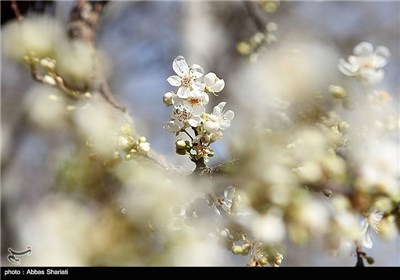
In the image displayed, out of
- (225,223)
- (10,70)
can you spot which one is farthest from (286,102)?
(10,70)

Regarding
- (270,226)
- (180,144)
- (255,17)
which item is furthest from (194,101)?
(255,17)

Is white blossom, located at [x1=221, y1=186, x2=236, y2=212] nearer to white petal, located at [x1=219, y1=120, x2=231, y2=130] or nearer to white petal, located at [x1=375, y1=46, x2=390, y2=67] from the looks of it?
white petal, located at [x1=219, y1=120, x2=231, y2=130]

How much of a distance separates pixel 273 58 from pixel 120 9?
3.82 ft

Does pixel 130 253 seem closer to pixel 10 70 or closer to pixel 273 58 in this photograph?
pixel 273 58

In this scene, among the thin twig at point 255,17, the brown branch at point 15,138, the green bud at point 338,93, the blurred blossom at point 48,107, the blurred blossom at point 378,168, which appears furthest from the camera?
the brown branch at point 15,138

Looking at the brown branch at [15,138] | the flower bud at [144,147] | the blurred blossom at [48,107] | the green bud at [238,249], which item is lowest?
the brown branch at [15,138]

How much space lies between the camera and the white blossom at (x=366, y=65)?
1493 millimetres

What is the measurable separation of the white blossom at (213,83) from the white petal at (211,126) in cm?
10

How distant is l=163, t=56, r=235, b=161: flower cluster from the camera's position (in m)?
0.95

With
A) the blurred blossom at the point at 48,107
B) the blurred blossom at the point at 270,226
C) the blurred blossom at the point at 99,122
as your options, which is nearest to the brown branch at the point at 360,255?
the blurred blossom at the point at 270,226

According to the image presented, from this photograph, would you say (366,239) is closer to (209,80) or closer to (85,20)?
(209,80)

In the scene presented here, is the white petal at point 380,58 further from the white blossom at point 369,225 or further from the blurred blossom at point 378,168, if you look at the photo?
the white blossom at point 369,225

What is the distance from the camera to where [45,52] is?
4.58 feet

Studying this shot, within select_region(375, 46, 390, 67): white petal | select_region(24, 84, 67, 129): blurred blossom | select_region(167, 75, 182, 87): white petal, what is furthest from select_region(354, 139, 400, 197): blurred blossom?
select_region(24, 84, 67, 129): blurred blossom
